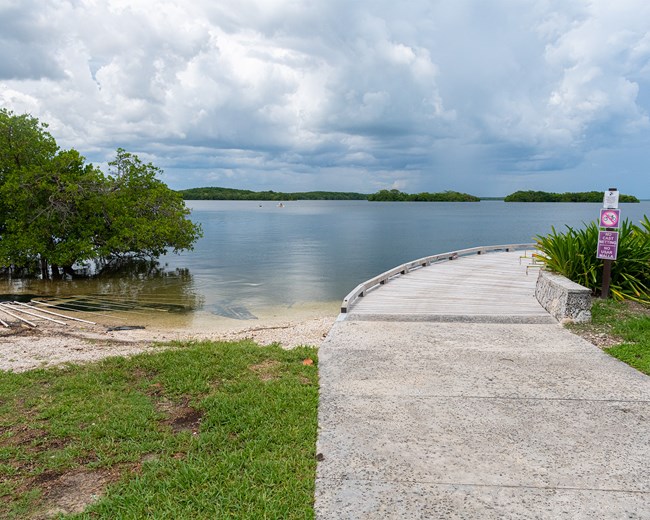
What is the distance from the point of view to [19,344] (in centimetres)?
838

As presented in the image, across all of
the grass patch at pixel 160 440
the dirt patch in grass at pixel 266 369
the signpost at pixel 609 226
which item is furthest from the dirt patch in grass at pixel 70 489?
the signpost at pixel 609 226

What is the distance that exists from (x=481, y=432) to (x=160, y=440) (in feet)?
8.92

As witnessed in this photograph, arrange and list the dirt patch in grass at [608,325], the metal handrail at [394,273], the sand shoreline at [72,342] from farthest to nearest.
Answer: the metal handrail at [394,273] < the dirt patch in grass at [608,325] < the sand shoreline at [72,342]

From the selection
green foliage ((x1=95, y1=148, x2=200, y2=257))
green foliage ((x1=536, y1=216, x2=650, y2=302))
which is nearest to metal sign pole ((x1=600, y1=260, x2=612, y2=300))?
green foliage ((x1=536, y1=216, x2=650, y2=302))

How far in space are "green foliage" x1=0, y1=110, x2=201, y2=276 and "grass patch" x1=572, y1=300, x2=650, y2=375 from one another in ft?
57.2

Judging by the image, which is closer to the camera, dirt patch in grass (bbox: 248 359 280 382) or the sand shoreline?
dirt patch in grass (bbox: 248 359 280 382)

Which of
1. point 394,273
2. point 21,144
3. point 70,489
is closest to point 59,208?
point 21,144

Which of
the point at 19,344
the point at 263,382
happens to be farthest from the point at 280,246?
the point at 263,382

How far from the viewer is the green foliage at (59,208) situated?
1880 centimetres

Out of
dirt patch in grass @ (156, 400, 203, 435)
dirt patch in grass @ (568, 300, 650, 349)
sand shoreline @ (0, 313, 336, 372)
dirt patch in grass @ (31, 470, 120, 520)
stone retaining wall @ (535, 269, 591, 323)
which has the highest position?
stone retaining wall @ (535, 269, 591, 323)

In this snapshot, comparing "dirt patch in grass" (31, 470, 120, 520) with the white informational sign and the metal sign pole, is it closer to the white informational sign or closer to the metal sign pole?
the white informational sign

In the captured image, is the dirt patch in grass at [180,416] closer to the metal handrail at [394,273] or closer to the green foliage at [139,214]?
the metal handrail at [394,273]

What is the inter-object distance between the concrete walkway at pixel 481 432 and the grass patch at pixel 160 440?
0.33 metres

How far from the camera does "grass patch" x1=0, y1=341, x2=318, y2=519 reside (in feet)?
10.3
